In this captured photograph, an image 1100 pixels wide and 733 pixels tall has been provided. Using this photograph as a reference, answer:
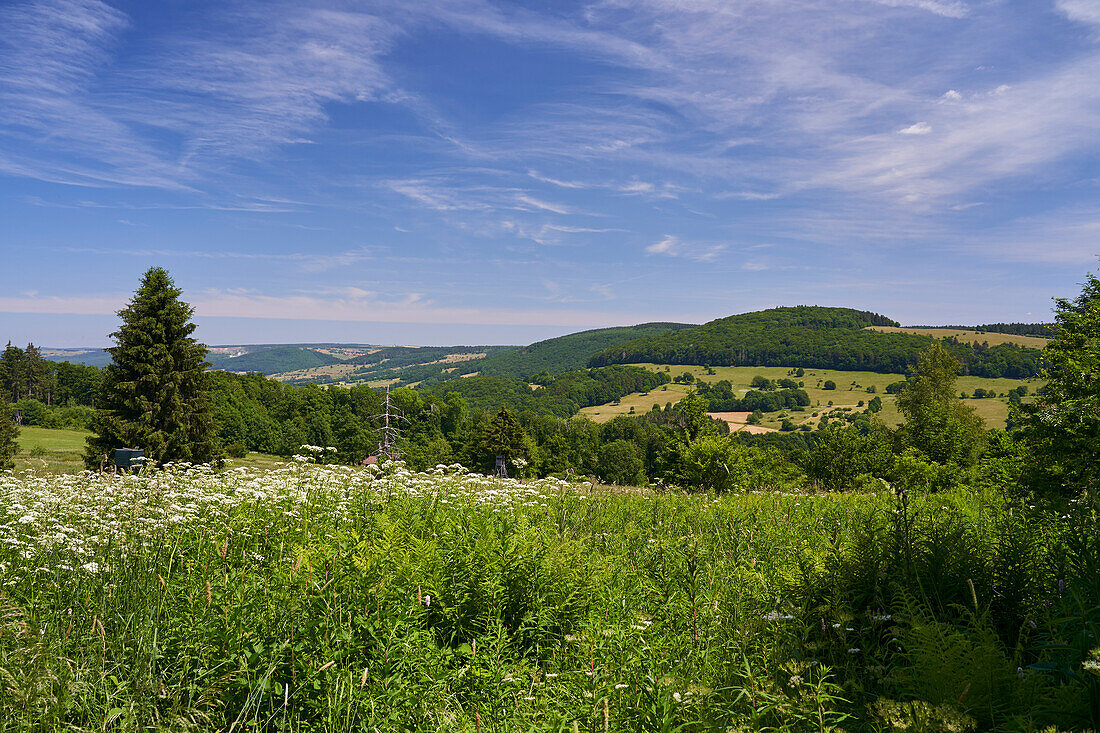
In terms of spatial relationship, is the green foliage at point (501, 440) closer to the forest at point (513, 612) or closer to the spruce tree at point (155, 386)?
the spruce tree at point (155, 386)

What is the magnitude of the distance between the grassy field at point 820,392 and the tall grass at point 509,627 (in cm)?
11507

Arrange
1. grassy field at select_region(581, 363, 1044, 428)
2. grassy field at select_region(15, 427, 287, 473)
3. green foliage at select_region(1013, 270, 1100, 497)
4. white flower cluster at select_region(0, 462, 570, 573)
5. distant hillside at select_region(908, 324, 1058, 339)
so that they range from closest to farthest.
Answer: white flower cluster at select_region(0, 462, 570, 573) < green foliage at select_region(1013, 270, 1100, 497) < grassy field at select_region(15, 427, 287, 473) < grassy field at select_region(581, 363, 1044, 428) < distant hillside at select_region(908, 324, 1058, 339)

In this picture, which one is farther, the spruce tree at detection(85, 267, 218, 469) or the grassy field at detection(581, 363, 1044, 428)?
the grassy field at detection(581, 363, 1044, 428)

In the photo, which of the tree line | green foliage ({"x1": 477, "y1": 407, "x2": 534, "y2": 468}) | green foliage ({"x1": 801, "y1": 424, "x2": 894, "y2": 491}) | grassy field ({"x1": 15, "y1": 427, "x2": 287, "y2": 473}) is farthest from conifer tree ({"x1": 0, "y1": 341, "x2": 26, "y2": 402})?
green foliage ({"x1": 801, "y1": 424, "x2": 894, "y2": 491})

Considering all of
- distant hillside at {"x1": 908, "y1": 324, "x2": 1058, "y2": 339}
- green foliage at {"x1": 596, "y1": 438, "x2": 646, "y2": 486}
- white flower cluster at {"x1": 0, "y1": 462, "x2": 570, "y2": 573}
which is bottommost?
green foliage at {"x1": 596, "y1": 438, "x2": 646, "y2": 486}

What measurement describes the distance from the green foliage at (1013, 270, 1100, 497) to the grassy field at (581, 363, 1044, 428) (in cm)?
8890

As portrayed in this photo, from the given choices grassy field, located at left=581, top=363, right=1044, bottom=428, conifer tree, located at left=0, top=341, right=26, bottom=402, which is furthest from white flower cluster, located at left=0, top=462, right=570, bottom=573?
conifer tree, located at left=0, top=341, right=26, bottom=402

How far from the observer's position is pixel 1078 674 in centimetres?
252

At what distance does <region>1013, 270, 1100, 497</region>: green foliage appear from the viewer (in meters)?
11.9

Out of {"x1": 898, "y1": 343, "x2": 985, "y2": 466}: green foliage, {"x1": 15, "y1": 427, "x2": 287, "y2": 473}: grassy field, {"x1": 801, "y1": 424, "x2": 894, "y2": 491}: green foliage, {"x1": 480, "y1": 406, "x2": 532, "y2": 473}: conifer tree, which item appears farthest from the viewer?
{"x1": 480, "y1": 406, "x2": 532, "y2": 473}: conifer tree

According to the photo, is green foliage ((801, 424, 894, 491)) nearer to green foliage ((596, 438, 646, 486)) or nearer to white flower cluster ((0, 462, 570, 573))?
green foliage ((596, 438, 646, 486))

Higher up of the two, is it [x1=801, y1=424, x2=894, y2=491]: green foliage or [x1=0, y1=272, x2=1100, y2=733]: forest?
[x1=0, y1=272, x2=1100, y2=733]: forest

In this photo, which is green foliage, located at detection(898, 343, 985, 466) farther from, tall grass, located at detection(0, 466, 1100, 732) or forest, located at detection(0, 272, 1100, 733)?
tall grass, located at detection(0, 466, 1100, 732)

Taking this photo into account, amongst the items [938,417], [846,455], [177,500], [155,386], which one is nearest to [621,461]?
[846,455]
